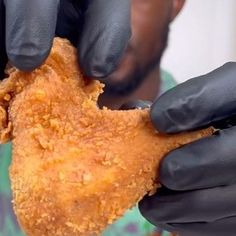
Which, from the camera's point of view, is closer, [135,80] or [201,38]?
[135,80]

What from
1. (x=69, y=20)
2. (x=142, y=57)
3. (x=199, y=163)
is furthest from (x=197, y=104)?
(x=142, y=57)

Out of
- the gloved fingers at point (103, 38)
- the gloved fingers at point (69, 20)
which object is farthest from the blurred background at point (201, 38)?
the gloved fingers at point (103, 38)

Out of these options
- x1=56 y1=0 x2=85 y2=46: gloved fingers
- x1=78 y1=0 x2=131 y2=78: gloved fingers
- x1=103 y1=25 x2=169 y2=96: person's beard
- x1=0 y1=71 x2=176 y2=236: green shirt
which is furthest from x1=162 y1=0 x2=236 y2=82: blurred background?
x1=78 y1=0 x2=131 y2=78: gloved fingers

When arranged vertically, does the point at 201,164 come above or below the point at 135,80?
above

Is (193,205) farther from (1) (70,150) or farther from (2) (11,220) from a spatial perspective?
(2) (11,220)

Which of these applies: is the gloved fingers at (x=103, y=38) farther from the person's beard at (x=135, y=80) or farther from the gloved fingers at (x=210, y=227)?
the person's beard at (x=135, y=80)
